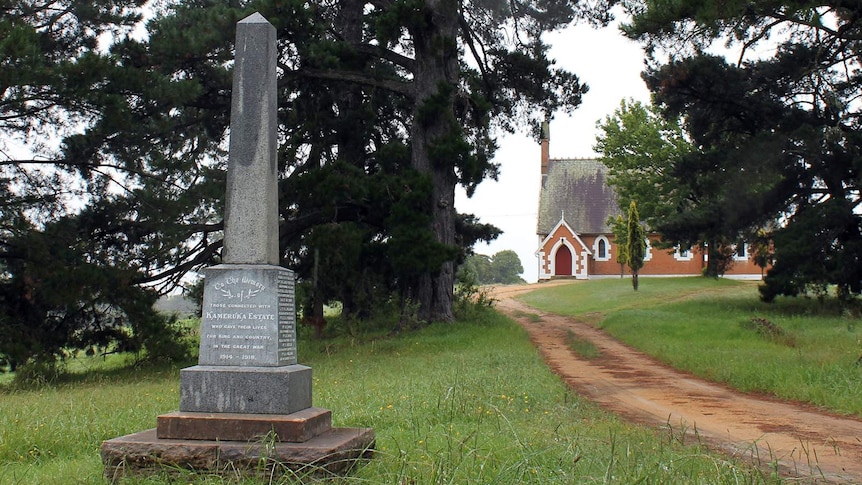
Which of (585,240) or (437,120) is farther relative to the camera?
(585,240)

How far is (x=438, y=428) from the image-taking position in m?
7.79

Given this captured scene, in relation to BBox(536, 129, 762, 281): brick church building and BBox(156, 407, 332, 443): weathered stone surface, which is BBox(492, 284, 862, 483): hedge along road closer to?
BBox(156, 407, 332, 443): weathered stone surface

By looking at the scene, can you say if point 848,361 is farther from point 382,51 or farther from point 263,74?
point 382,51

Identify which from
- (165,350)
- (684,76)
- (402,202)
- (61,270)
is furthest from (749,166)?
(61,270)

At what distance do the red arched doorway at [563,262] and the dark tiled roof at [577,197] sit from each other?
5.42ft

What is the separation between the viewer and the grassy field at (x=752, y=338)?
12930 millimetres

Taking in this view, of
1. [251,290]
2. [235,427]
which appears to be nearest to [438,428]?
[235,427]

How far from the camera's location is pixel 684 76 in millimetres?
24938

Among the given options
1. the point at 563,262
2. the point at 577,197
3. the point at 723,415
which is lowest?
the point at 723,415

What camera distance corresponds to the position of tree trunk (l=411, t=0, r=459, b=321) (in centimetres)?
2162

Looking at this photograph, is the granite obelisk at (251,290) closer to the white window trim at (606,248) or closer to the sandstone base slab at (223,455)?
the sandstone base slab at (223,455)

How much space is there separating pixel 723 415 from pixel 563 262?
4778cm

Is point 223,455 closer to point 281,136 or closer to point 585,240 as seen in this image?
point 281,136

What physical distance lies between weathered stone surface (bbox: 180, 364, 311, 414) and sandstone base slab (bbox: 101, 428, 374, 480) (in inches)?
15.1
